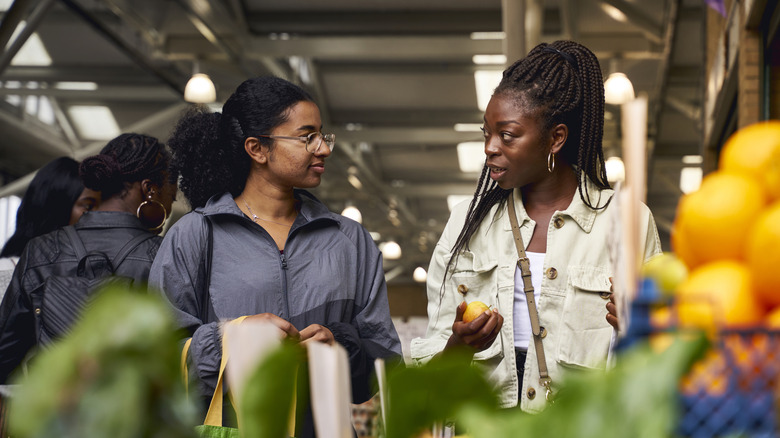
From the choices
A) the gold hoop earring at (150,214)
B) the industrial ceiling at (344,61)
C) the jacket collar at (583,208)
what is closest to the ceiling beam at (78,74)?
the industrial ceiling at (344,61)

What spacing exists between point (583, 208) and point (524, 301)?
0.87ft

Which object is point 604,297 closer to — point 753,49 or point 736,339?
point 736,339

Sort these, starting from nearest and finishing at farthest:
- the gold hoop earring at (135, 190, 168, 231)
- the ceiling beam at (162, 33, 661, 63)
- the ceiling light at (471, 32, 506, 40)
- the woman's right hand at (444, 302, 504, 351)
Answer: the woman's right hand at (444, 302, 504, 351) < the gold hoop earring at (135, 190, 168, 231) < the ceiling beam at (162, 33, 661, 63) < the ceiling light at (471, 32, 506, 40)

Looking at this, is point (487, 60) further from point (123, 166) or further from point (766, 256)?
point (766, 256)

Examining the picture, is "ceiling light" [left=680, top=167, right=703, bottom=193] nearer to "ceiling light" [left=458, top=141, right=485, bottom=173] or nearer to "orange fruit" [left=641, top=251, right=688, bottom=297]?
"ceiling light" [left=458, top=141, right=485, bottom=173]

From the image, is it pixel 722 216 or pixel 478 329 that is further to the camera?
pixel 478 329

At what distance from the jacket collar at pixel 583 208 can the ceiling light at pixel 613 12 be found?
857 cm

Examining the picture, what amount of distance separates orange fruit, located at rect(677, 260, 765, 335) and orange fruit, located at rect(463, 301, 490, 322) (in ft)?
3.88

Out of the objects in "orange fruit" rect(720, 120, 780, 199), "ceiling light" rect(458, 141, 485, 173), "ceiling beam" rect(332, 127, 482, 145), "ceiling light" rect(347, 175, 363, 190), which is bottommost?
"ceiling light" rect(347, 175, 363, 190)

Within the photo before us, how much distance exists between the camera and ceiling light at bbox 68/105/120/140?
1482 cm

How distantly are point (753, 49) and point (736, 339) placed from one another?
507 cm

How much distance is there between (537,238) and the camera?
2164 mm

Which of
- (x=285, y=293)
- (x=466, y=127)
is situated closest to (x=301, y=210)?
(x=285, y=293)

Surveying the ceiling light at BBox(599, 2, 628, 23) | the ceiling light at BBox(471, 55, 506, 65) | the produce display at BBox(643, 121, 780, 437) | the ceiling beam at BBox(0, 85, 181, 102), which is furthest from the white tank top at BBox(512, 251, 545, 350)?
the ceiling beam at BBox(0, 85, 181, 102)
